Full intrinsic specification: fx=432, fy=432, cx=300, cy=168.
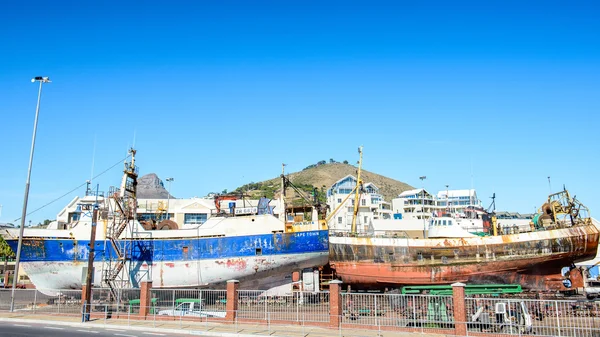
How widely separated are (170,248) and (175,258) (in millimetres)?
941

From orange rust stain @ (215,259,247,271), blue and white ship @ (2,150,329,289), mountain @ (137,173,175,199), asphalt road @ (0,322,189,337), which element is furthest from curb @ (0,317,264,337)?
mountain @ (137,173,175,199)

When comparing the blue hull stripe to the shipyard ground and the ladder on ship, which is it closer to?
the ladder on ship

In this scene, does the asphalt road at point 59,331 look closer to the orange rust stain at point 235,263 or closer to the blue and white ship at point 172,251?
the blue and white ship at point 172,251

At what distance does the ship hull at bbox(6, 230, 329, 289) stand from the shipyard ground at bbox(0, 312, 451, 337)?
34.0 feet

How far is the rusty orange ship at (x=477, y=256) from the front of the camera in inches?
1564

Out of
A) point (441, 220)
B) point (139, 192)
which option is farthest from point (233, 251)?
point (139, 192)

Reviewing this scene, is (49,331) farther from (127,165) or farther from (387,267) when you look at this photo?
(387,267)

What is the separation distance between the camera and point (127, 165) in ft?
126

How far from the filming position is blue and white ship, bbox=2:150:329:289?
117 feet

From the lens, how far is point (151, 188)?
10956cm

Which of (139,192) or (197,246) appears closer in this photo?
(197,246)

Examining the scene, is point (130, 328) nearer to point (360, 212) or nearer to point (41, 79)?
point (41, 79)

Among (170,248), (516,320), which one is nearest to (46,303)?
(170,248)

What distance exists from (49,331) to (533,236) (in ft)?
129
